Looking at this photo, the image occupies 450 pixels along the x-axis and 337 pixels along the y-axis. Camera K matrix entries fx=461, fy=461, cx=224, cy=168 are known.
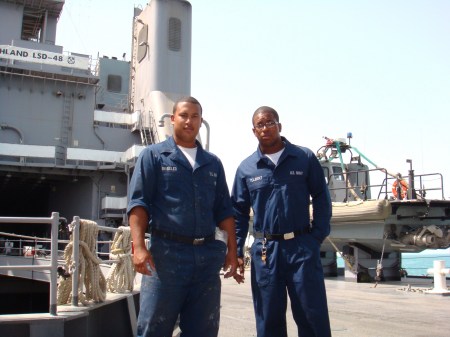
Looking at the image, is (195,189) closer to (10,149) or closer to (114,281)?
(114,281)

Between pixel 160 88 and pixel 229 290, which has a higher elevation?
pixel 160 88

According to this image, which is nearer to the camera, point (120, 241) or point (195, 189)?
point (195, 189)

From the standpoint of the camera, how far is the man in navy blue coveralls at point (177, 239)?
2.63 metres

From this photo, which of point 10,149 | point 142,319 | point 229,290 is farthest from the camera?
point 10,149

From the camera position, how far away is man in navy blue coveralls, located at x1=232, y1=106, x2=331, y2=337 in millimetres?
3092

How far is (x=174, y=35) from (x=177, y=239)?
85.3 feet

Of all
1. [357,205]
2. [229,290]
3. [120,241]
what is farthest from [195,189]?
[357,205]

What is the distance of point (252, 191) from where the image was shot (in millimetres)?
3447

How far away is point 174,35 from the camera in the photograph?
89.2ft

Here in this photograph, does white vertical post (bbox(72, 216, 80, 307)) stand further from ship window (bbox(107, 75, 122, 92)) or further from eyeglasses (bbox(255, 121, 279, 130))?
ship window (bbox(107, 75, 122, 92))

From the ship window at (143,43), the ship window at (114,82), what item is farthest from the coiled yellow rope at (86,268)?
the ship window at (114,82)

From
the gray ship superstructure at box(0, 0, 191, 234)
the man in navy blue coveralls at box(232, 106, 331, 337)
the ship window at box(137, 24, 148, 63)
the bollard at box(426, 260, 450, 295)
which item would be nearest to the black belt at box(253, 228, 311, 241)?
the man in navy blue coveralls at box(232, 106, 331, 337)

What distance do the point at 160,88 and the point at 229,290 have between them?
18281 millimetres

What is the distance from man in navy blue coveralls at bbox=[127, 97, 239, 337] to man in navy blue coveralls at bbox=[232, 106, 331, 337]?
487 millimetres
